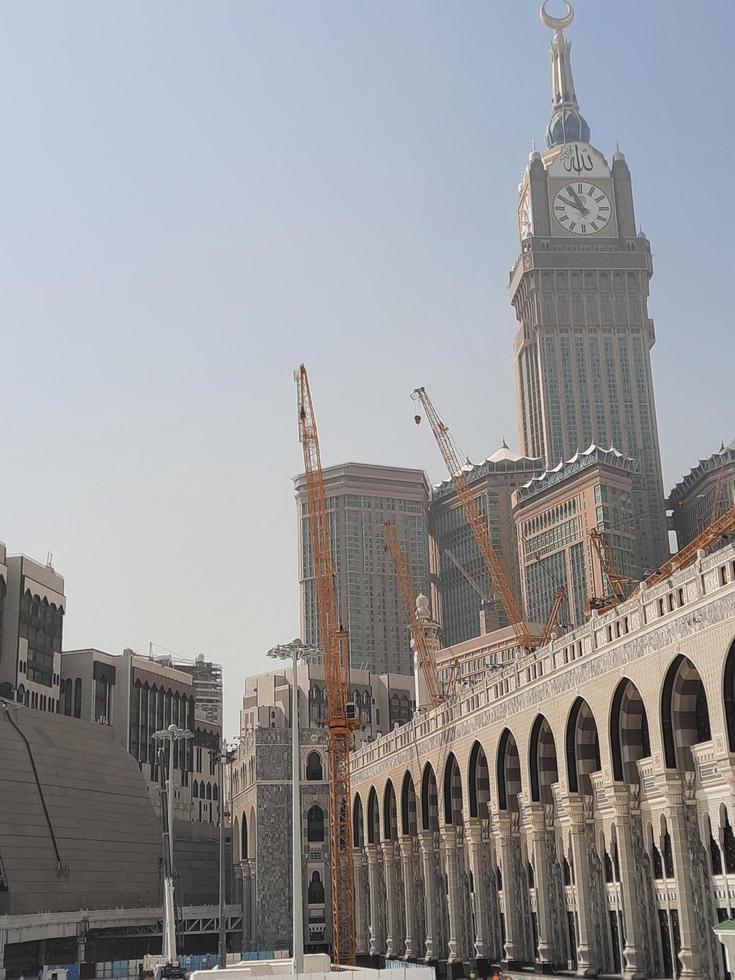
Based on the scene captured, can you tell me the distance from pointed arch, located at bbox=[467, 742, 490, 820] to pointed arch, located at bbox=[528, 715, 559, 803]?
31.4 feet

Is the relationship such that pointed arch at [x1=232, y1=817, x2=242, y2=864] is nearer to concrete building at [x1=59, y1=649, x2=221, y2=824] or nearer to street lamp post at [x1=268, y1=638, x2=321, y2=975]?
concrete building at [x1=59, y1=649, x2=221, y2=824]

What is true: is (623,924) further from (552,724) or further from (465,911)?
→ (465,911)

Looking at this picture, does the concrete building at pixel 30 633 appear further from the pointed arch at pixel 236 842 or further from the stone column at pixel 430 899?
the stone column at pixel 430 899

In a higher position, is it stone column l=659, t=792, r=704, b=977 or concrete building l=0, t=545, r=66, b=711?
concrete building l=0, t=545, r=66, b=711

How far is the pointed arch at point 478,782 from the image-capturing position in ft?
236

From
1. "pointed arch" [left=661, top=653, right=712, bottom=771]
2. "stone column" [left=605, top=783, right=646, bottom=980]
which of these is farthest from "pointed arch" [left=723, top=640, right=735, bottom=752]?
"stone column" [left=605, top=783, right=646, bottom=980]

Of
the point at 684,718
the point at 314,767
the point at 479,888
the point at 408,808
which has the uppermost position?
the point at 314,767

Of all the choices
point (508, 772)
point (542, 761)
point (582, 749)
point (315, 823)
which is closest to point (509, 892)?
point (508, 772)

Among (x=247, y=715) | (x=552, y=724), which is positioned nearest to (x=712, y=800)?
(x=552, y=724)

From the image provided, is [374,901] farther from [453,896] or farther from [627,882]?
[627,882]

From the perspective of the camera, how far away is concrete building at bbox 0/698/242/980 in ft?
314

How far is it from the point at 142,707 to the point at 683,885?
337ft

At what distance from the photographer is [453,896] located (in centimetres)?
7569

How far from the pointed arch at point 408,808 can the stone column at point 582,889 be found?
3243 cm
